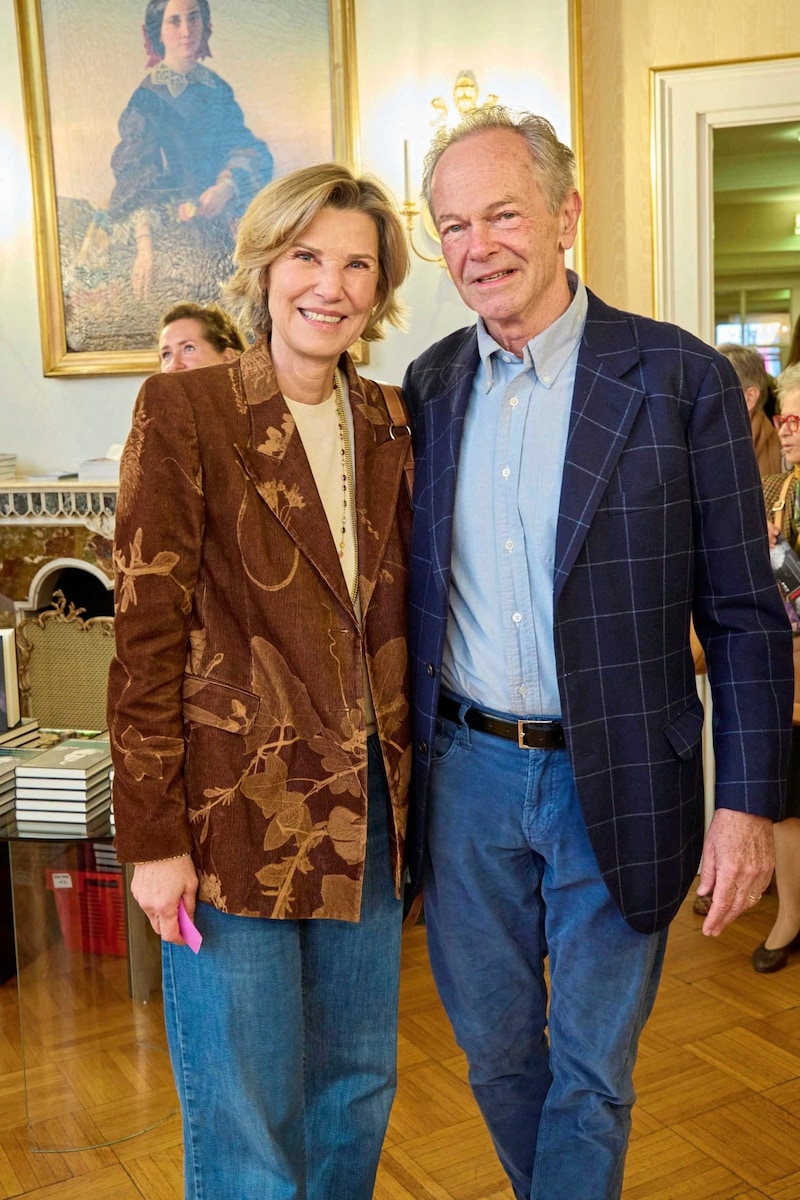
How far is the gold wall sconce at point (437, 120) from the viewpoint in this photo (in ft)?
13.9

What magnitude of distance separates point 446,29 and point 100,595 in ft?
8.67

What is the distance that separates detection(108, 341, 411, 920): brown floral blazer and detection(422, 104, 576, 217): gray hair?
19.8 inches

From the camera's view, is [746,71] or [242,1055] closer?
[242,1055]

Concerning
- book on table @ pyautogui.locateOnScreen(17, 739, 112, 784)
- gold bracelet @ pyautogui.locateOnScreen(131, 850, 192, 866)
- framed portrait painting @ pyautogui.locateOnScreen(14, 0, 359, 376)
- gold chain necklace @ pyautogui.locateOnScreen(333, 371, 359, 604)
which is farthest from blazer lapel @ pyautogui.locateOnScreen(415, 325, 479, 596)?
framed portrait painting @ pyautogui.locateOnScreen(14, 0, 359, 376)

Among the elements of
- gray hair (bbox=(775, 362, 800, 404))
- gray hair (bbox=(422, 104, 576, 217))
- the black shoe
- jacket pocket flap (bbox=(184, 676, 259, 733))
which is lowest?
the black shoe

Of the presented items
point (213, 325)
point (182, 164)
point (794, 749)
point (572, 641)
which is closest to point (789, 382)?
point (794, 749)

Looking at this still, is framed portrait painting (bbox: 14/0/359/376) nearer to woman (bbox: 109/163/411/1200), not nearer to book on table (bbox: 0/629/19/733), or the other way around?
book on table (bbox: 0/629/19/733)

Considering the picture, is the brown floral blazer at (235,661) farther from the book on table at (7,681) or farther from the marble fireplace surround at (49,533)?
the marble fireplace surround at (49,533)

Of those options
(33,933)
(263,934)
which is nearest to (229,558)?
(263,934)

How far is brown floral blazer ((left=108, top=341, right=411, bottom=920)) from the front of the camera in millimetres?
1515

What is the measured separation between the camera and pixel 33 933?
2.52 meters

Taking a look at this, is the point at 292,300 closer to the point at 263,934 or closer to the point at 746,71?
the point at 263,934

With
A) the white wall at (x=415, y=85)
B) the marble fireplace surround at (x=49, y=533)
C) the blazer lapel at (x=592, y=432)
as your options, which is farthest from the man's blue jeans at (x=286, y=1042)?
the marble fireplace surround at (x=49, y=533)

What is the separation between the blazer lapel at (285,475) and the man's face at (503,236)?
360 mm
